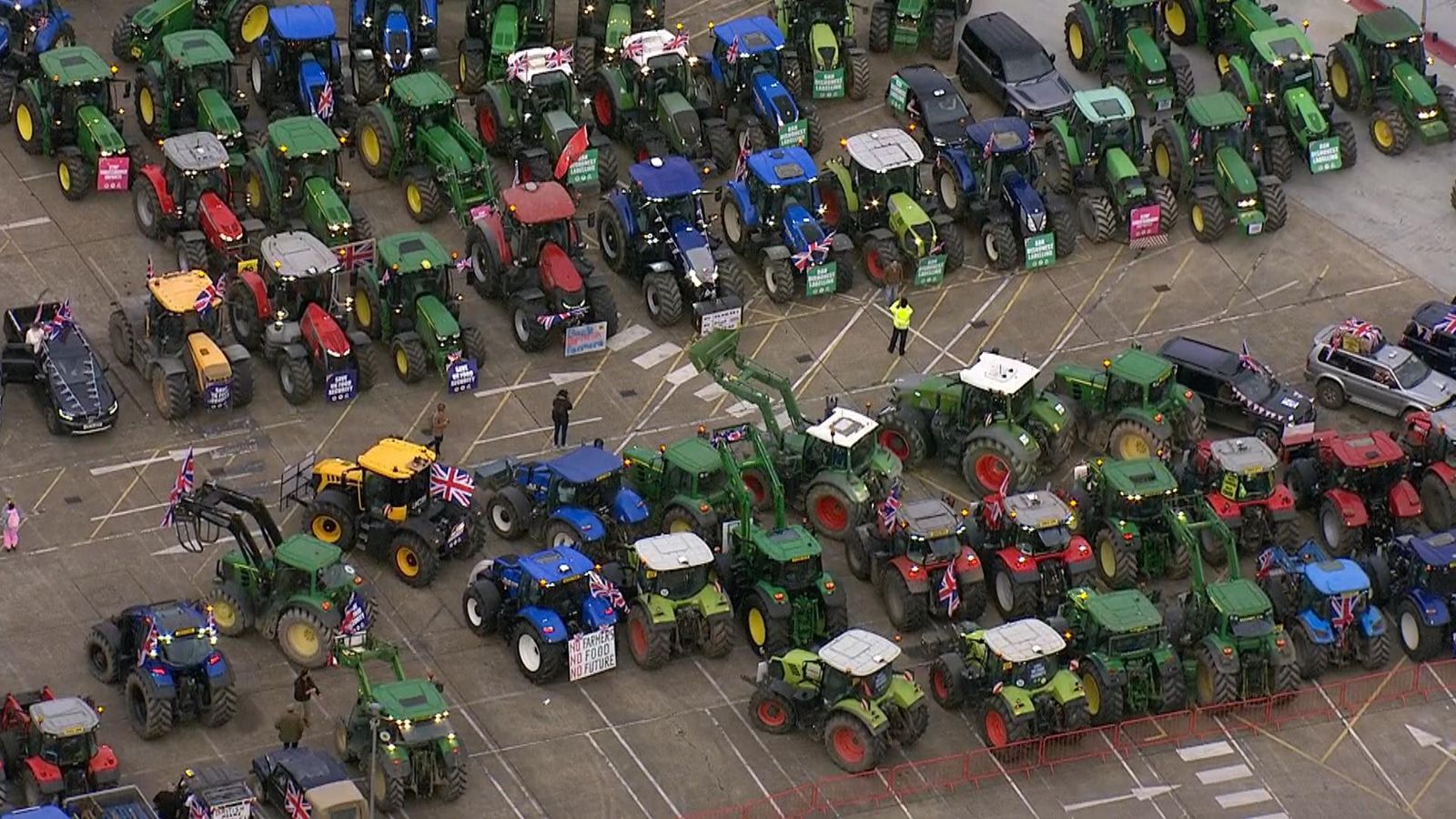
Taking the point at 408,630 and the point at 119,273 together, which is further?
the point at 119,273

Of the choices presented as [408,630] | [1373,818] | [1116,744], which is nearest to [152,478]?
[408,630]

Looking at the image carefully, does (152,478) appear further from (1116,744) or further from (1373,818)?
(1373,818)

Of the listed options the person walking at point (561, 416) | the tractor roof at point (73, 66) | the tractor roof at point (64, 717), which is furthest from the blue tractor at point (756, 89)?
the tractor roof at point (64, 717)

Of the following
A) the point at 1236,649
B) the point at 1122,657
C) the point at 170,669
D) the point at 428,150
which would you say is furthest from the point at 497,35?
the point at 1236,649

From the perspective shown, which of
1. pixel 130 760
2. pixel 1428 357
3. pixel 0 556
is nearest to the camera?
pixel 130 760

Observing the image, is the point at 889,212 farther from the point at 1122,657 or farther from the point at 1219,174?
the point at 1122,657

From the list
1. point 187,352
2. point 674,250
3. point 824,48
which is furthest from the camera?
point 824,48

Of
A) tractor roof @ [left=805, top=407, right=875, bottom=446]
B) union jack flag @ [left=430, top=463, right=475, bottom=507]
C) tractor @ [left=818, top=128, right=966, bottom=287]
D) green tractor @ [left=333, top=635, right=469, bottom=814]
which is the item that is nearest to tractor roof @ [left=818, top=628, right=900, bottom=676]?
tractor roof @ [left=805, top=407, right=875, bottom=446]

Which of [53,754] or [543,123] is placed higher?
[543,123]
